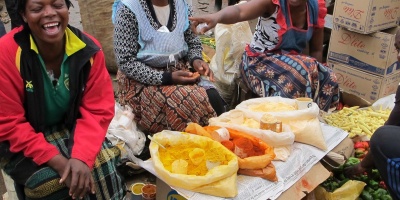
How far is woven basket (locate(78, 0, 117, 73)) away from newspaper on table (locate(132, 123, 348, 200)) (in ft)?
7.17

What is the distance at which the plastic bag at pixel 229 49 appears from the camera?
3.73m

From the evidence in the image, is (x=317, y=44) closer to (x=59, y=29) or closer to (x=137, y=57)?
(x=137, y=57)

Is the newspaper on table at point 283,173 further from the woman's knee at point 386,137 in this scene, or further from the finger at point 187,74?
the finger at point 187,74

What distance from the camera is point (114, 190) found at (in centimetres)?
220

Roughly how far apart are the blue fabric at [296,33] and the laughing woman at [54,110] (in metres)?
1.67

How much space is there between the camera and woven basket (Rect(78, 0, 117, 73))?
4.25m

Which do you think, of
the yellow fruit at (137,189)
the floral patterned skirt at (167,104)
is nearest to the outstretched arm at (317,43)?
the floral patterned skirt at (167,104)

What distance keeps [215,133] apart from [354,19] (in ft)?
6.96

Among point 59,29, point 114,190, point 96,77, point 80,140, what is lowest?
point 114,190

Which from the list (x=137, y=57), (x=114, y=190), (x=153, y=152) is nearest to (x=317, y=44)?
(x=137, y=57)

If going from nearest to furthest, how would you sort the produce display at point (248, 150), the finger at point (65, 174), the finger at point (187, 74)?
1. the finger at point (65, 174)
2. the produce display at point (248, 150)
3. the finger at point (187, 74)

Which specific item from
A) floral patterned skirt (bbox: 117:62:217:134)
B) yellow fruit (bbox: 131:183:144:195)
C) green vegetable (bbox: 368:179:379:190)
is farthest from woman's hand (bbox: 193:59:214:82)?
green vegetable (bbox: 368:179:379:190)

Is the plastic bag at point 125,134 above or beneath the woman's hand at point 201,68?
beneath

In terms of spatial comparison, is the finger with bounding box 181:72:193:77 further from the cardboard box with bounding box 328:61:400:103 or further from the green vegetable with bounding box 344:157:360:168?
the cardboard box with bounding box 328:61:400:103
